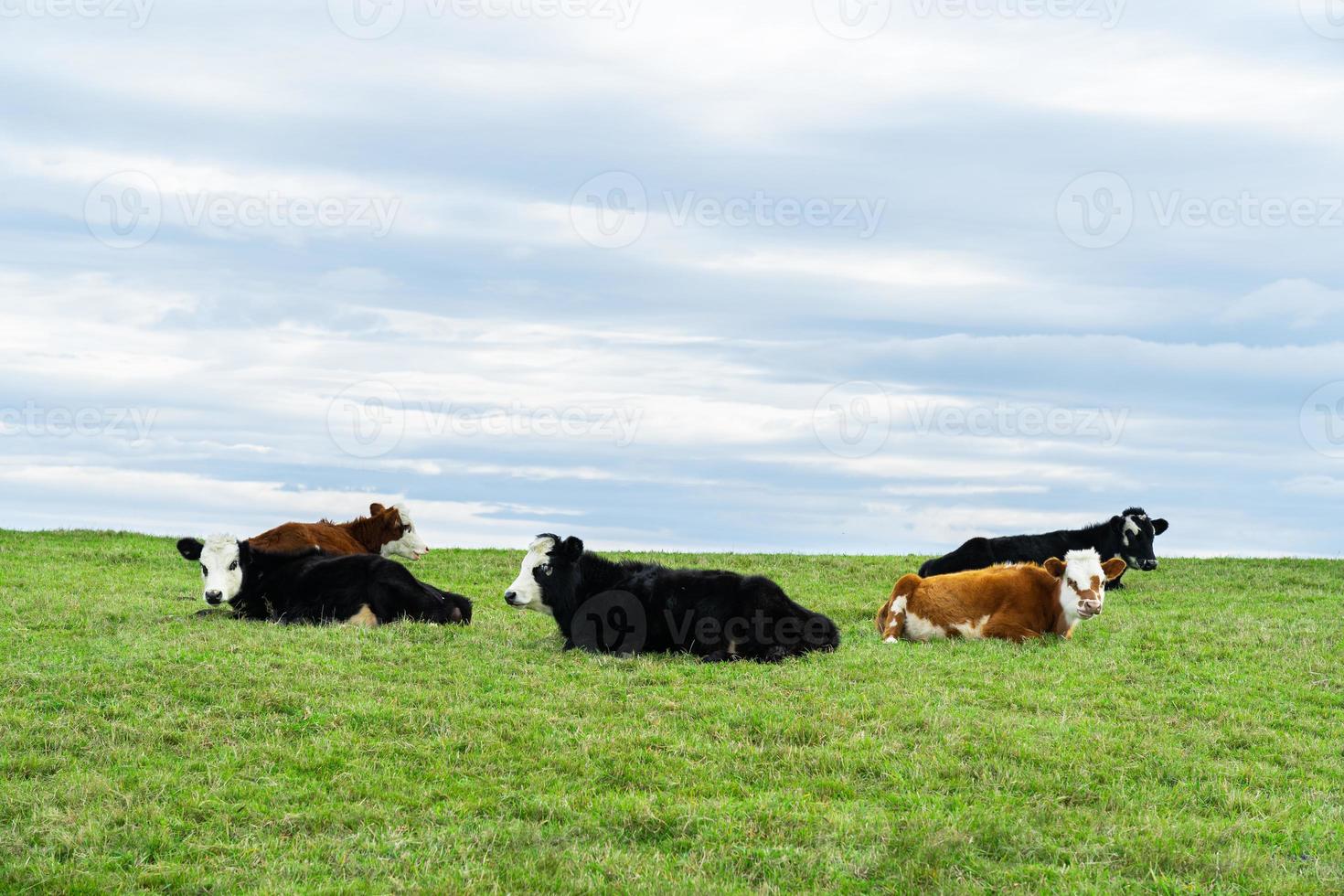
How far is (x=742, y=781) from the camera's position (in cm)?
898

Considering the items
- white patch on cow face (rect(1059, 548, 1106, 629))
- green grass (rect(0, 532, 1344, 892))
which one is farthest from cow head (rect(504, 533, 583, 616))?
white patch on cow face (rect(1059, 548, 1106, 629))

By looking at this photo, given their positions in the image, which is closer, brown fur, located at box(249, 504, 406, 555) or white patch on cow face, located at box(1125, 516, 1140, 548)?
brown fur, located at box(249, 504, 406, 555)

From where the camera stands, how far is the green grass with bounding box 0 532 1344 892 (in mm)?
7535

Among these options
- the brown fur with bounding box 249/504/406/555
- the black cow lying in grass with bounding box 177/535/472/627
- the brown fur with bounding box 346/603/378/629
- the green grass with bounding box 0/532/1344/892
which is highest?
the brown fur with bounding box 249/504/406/555

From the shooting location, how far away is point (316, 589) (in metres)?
15.7

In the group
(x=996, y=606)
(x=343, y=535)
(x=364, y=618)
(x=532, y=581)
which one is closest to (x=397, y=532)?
(x=343, y=535)

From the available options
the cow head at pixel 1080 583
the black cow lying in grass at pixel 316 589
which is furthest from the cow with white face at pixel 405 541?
the cow head at pixel 1080 583

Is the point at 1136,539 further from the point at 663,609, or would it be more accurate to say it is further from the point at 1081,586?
the point at 663,609

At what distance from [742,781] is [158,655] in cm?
686

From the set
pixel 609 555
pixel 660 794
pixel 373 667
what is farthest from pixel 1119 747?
pixel 609 555

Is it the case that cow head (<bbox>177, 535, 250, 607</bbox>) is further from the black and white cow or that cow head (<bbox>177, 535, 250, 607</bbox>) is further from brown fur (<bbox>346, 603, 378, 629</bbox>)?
the black and white cow

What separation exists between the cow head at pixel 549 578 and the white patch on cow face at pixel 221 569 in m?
4.48

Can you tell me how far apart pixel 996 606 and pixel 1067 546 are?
922 centimetres

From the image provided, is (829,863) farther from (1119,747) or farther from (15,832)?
(15,832)
